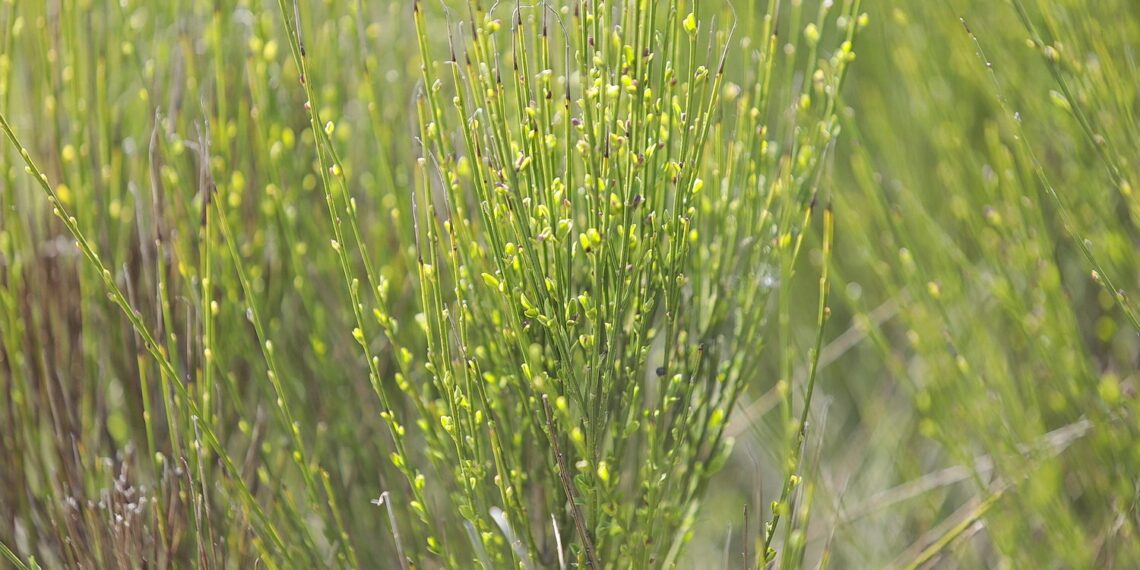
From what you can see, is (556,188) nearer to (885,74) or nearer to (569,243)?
(569,243)

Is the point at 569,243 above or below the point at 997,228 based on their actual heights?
above

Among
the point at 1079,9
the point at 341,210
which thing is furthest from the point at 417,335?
the point at 1079,9

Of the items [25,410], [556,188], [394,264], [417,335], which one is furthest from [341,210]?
[556,188]

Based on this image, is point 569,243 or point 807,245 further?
point 807,245

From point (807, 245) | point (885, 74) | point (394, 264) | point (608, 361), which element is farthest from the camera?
point (807, 245)

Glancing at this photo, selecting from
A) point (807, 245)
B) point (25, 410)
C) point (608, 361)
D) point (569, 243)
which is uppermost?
point (569, 243)

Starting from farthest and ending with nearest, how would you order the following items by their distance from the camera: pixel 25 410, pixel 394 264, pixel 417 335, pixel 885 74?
pixel 885 74, pixel 394 264, pixel 417 335, pixel 25 410
